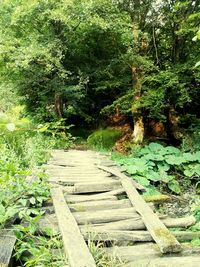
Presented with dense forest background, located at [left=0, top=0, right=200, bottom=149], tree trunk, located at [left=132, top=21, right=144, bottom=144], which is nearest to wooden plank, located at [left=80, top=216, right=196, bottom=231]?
dense forest background, located at [left=0, top=0, right=200, bottom=149]

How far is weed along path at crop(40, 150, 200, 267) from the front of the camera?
117 inches

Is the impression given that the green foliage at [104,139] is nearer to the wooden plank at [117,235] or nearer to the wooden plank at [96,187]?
the wooden plank at [96,187]

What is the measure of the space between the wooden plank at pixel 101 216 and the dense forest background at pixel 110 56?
255 inches

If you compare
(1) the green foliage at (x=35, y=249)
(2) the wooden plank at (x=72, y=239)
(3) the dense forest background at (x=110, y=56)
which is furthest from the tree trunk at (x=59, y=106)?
(1) the green foliage at (x=35, y=249)

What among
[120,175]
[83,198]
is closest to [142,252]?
[83,198]

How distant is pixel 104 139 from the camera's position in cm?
1331

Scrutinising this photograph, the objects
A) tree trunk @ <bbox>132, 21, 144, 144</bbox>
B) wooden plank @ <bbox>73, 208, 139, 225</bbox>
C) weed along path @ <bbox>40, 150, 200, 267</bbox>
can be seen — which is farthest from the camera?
tree trunk @ <bbox>132, 21, 144, 144</bbox>

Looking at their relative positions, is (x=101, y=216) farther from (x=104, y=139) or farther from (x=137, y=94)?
(x=104, y=139)

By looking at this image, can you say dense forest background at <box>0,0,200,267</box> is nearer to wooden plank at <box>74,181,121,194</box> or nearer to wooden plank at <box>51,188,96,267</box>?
wooden plank at <box>74,181,121,194</box>

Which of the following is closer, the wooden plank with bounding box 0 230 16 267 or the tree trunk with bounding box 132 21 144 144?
the wooden plank with bounding box 0 230 16 267

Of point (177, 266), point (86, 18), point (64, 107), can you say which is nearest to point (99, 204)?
point (177, 266)

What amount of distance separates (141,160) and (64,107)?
6993mm

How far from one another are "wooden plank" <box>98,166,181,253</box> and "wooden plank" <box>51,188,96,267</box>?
0.80 metres

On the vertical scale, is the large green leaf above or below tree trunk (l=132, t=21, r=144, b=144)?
below
